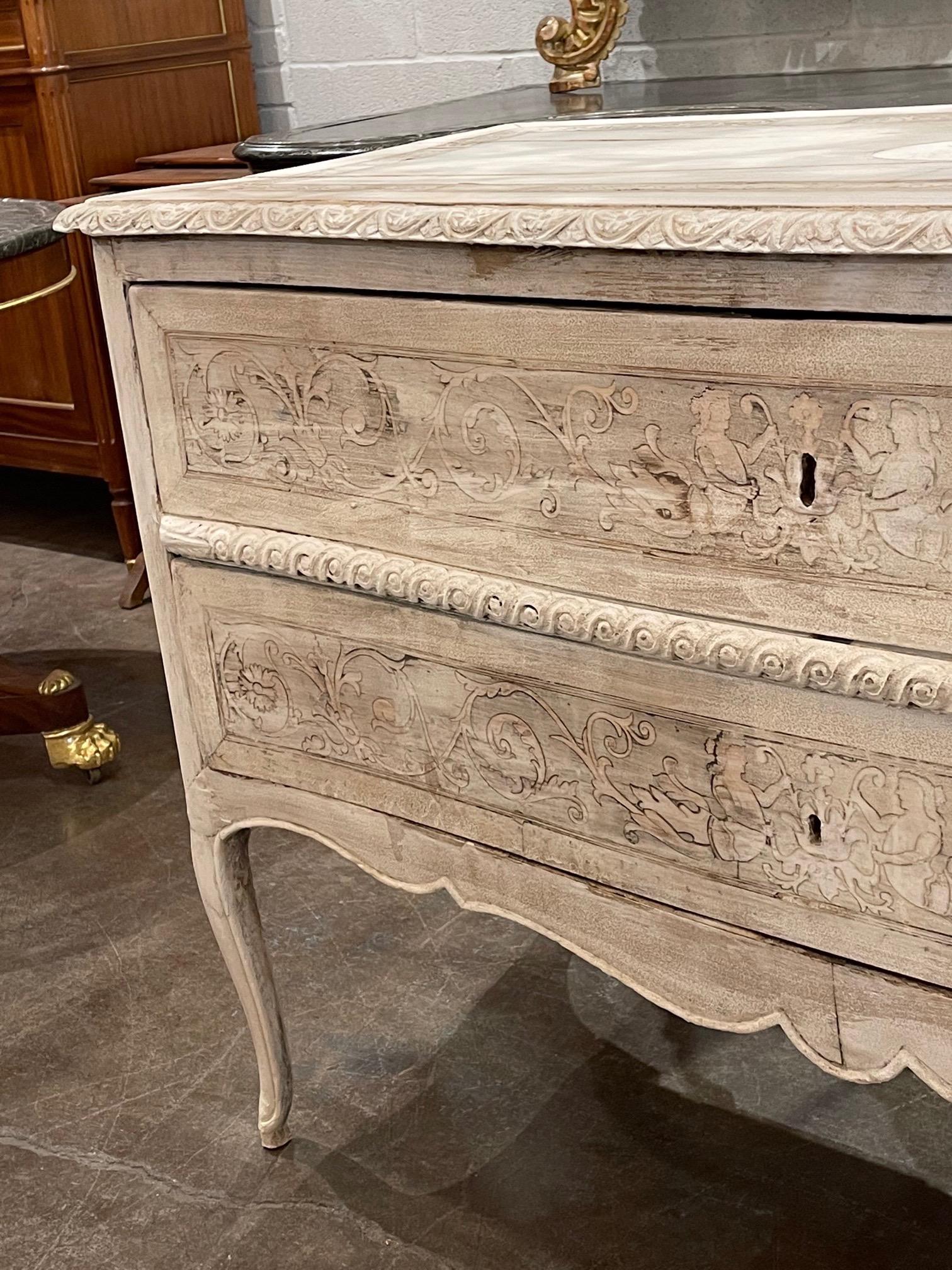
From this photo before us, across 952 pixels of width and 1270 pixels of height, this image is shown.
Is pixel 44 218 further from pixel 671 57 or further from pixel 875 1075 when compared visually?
pixel 875 1075

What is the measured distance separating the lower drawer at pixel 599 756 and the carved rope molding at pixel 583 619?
0.7 inches

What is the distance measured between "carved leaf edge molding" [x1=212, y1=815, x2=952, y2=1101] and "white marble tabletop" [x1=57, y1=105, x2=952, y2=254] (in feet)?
1.38

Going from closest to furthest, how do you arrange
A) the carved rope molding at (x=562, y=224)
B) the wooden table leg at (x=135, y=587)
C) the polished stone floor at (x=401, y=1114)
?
1. the carved rope molding at (x=562, y=224)
2. the polished stone floor at (x=401, y=1114)
3. the wooden table leg at (x=135, y=587)

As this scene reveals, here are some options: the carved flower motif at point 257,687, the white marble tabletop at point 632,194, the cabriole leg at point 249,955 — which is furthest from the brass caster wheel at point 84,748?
the white marble tabletop at point 632,194

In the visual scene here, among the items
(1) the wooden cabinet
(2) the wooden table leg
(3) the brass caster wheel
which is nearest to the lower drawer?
(3) the brass caster wheel

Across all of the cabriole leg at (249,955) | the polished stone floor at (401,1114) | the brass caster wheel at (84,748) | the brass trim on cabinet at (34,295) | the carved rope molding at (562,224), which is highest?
the carved rope molding at (562,224)

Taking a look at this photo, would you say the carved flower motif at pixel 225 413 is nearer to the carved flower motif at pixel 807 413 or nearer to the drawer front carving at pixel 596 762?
the drawer front carving at pixel 596 762

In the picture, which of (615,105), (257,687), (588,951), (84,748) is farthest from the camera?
(84,748)

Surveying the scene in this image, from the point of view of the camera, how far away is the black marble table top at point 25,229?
1.66 meters

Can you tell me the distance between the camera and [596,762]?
88cm

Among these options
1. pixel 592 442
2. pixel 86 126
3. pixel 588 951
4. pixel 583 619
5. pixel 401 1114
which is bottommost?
pixel 401 1114

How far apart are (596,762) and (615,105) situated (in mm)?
913

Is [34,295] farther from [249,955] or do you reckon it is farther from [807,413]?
[807,413]

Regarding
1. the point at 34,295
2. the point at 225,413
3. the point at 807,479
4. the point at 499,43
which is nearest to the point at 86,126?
the point at 499,43
